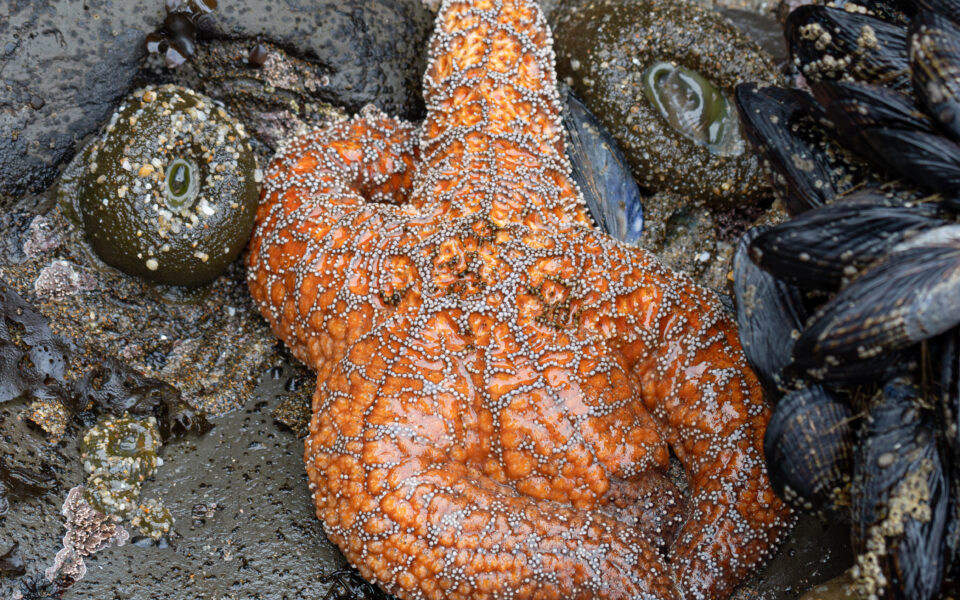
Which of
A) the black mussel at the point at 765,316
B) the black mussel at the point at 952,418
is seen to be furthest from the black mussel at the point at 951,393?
the black mussel at the point at 765,316

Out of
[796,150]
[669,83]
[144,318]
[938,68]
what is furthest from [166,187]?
[938,68]

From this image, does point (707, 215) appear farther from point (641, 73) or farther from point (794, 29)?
point (794, 29)

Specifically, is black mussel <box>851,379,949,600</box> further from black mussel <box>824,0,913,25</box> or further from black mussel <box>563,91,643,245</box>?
black mussel <box>563,91,643,245</box>

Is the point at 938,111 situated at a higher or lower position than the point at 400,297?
higher

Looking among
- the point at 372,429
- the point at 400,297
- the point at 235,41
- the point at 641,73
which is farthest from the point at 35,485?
the point at 641,73

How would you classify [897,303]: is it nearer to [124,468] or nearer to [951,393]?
[951,393]

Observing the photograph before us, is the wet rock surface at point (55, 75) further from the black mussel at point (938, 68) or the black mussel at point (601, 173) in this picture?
the black mussel at point (938, 68)

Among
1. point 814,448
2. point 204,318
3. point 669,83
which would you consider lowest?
point 204,318
